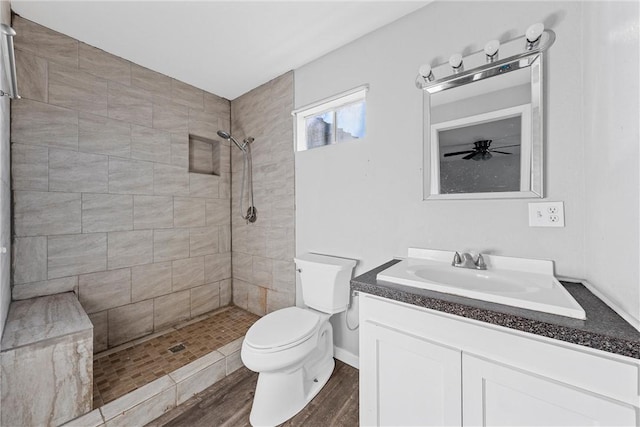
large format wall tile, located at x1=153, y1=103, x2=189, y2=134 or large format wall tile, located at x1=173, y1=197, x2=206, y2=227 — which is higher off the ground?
large format wall tile, located at x1=153, y1=103, x2=189, y2=134

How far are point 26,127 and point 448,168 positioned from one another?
2653 millimetres

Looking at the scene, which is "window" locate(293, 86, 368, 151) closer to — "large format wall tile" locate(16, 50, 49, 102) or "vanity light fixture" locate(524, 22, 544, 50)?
"vanity light fixture" locate(524, 22, 544, 50)

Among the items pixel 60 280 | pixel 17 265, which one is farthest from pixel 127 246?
pixel 17 265

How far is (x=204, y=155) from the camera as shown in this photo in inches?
105

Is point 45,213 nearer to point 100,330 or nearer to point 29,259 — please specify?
point 29,259

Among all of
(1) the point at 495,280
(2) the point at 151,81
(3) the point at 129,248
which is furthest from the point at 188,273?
(1) the point at 495,280

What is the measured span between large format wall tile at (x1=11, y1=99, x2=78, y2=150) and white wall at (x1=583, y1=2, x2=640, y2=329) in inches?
113

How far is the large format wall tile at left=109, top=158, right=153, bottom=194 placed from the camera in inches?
78.2

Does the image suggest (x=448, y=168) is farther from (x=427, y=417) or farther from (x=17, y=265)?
(x=17, y=265)

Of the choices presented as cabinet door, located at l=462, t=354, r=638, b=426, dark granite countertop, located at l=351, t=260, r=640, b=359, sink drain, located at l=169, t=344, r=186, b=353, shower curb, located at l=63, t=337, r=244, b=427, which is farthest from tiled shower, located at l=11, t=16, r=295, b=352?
cabinet door, located at l=462, t=354, r=638, b=426

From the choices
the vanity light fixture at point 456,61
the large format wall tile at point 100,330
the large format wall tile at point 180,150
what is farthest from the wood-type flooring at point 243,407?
the vanity light fixture at point 456,61

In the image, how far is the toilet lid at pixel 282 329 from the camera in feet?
4.62

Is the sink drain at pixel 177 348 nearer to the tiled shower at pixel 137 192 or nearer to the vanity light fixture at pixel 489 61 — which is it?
the tiled shower at pixel 137 192

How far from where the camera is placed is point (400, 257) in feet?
5.29
